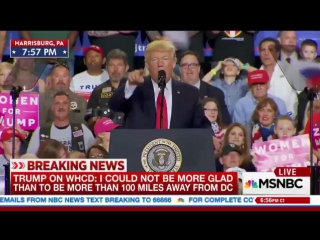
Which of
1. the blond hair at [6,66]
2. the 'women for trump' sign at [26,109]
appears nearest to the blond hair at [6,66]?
the blond hair at [6,66]

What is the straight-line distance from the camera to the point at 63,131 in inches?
316

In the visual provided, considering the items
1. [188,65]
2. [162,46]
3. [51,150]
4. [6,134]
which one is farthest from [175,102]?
[6,134]

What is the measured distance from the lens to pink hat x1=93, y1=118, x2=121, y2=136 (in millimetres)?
7957

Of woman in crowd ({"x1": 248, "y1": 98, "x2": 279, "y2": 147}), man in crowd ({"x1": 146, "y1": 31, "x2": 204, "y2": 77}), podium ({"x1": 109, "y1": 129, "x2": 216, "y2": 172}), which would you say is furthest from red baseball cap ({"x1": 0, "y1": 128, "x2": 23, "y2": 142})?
woman in crowd ({"x1": 248, "y1": 98, "x2": 279, "y2": 147})

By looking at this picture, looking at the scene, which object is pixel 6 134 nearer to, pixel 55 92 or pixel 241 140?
pixel 55 92

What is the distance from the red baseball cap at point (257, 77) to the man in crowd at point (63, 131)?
4.81 ft

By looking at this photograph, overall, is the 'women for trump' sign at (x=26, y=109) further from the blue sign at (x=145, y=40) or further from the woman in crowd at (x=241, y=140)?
the woman in crowd at (x=241, y=140)

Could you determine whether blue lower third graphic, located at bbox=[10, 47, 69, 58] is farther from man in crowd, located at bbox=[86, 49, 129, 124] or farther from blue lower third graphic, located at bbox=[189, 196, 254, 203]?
blue lower third graphic, located at bbox=[189, 196, 254, 203]

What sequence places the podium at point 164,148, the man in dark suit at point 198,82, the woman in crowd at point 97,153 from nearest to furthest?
the podium at point 164,148, the woman in crowd at point 97,153, the man in dark suit at point 198,82

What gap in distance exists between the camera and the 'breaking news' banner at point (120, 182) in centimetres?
709

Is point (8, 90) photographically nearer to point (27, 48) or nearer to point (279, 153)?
point (27, 48)

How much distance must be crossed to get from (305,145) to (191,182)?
4.53ft

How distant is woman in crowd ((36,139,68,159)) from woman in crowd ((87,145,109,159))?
0.67 feet

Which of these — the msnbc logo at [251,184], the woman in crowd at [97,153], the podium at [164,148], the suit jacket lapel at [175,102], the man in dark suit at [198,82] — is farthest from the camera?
the man in dark suit at [198,82]
